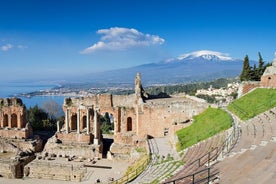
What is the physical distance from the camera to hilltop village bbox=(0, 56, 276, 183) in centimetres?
2552

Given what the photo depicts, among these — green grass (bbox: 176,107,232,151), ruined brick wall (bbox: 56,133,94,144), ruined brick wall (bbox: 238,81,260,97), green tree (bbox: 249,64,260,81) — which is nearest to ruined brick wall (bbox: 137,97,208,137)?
green grass (bbox: 176,107,232,151)

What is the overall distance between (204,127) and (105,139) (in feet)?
52.6

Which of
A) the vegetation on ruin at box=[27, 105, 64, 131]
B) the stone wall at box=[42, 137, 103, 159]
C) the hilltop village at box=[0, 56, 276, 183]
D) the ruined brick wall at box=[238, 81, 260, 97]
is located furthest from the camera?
the vegetation on ruin at box=[27, 105, 64, 131]

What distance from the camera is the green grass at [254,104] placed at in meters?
26.9

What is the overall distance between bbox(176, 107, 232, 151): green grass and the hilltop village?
860 millimetres

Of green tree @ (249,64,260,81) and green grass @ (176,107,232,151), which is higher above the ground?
green tree @ (249,64,260,81)

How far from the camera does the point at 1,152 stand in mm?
36938

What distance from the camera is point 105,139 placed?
41.5m

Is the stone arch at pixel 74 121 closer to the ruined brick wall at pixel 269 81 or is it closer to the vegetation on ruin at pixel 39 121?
the vegetation on ruin at pixel 39 121

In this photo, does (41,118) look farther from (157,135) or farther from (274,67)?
(274,67)

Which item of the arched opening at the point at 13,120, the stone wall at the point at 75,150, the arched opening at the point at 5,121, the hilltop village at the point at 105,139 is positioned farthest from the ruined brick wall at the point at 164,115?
the arched opening at the point at 5,121

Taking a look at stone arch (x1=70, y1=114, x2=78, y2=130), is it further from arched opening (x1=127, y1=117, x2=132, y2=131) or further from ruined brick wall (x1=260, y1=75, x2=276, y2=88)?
ruined brick wall (x1=260, y1=75, x2=276, y2=88)

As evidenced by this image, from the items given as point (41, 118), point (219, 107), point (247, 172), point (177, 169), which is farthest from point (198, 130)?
point (41, 118)

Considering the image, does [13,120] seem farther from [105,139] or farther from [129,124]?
[129,124]
